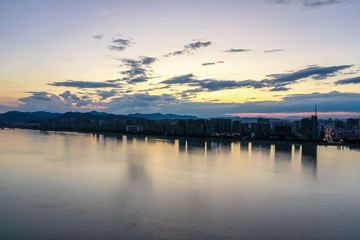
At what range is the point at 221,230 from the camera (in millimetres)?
8359

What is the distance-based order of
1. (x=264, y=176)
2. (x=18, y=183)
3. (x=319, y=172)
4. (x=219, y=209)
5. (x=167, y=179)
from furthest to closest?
(x=319, y=172) < (x=264, y=176) < (x=167, y=179) < (x=18, y=183) < (x=219, y=209)

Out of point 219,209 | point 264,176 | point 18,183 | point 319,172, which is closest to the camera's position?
point 219,209

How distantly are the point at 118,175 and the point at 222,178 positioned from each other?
708cm

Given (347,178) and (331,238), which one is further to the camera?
(347,178)

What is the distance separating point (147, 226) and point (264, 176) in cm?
1235

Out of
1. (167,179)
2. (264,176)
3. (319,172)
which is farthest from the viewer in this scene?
(319,172)

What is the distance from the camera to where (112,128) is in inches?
4166

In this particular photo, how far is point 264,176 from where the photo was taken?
1855cm

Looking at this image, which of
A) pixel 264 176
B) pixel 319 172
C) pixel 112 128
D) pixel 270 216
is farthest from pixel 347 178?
pixel 112 128

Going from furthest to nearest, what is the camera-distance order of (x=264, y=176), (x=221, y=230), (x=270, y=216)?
(x=264, y=176) → (x=270, y=216) → (x=221, y=230)

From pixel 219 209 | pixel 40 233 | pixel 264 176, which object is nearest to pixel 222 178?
pixel 264 176

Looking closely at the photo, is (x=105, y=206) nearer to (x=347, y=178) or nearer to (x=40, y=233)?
(x=40, y=233)

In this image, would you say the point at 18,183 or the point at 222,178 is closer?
the point at 18,183

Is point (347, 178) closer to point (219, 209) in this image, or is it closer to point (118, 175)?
point (219, 209)
